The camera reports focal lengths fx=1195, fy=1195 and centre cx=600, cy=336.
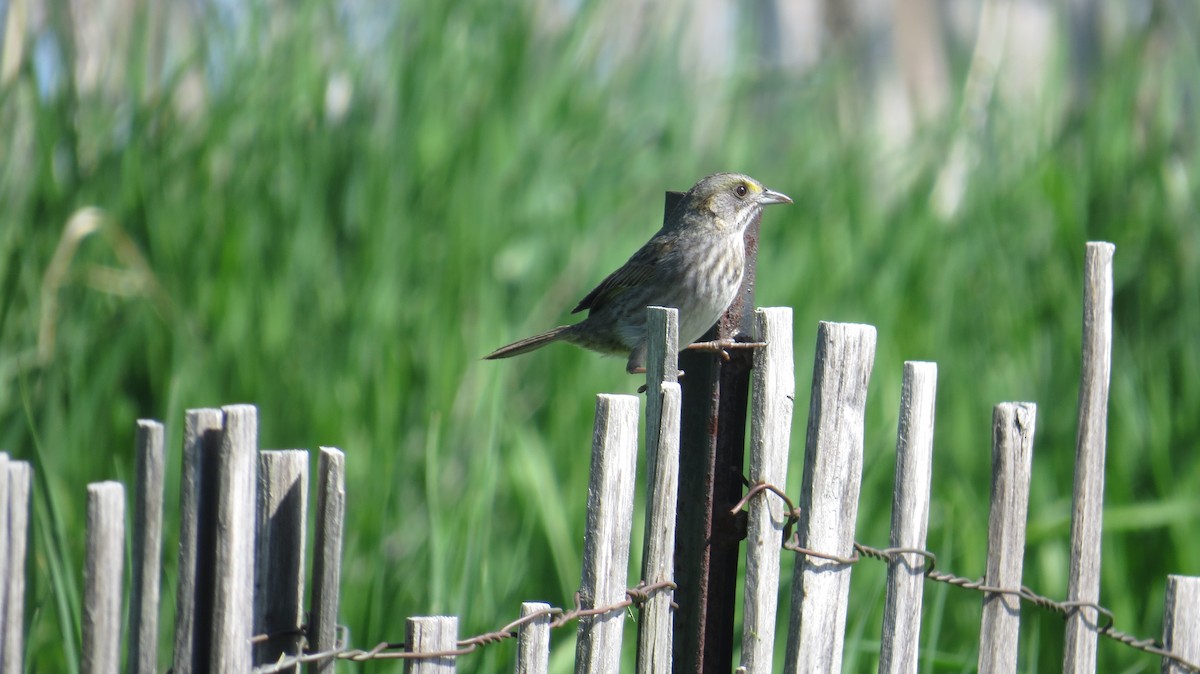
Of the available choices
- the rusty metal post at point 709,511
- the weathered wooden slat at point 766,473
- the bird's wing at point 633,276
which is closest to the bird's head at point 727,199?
the bird's wing at point 633,276

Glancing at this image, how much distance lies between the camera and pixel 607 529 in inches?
65.8

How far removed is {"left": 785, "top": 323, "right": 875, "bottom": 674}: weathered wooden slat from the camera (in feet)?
6.04

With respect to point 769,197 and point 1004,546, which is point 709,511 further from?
point 769,197

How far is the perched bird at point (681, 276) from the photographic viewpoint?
2.65 metres


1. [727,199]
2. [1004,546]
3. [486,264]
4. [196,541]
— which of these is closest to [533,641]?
[196,541]

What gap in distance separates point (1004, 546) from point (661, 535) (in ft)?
2.18

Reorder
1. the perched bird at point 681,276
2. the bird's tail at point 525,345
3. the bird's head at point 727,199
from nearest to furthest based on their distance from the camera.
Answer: the bird's tail at point 525,345 < the perched bird at point 681,276 < the bird's head at point 727,199

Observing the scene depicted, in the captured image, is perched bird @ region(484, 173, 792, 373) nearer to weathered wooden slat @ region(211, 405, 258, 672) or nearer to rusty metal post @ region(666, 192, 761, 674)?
rusty metal post @ region(666, 192, 761, 674)

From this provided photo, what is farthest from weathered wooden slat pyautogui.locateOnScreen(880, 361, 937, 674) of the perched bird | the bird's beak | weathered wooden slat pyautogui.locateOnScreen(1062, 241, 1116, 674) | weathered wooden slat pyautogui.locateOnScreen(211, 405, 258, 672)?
the bird's beak

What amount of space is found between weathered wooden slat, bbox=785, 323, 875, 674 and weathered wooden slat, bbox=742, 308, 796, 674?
4 cm

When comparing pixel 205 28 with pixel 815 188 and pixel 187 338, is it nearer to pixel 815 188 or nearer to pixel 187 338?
pixel 187 338

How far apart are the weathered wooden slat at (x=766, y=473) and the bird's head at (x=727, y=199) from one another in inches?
41.8

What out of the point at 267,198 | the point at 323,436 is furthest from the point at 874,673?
the point at 267,198

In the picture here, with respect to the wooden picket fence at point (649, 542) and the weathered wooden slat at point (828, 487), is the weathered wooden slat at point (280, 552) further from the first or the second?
the weathered wooden slat at point (828, 487)
